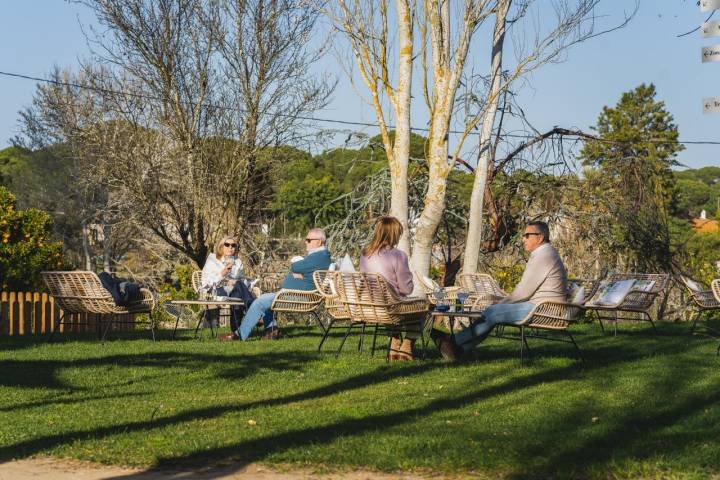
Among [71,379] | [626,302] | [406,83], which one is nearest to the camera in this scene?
[71,379]

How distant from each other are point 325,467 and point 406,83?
11.2 meters

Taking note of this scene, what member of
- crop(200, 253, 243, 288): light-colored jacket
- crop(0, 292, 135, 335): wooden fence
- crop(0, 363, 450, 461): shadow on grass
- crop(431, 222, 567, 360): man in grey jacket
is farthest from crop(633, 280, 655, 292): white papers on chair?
crop(0, 292, 135, 335): wooden fence

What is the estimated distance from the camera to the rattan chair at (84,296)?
12922 mm

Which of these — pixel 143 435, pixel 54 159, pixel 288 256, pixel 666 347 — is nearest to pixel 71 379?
pixel 143 435

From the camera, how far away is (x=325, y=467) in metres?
5.05

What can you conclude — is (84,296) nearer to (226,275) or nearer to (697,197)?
(226,275)

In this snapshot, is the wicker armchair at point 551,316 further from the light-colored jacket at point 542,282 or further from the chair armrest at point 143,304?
the chair armrest at point 143,304

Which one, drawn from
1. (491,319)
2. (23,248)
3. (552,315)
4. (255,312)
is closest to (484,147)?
(255,312)

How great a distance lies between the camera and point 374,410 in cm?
695

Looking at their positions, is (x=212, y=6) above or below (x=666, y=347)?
above

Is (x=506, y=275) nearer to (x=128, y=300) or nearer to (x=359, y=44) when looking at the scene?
(x=359, y=44)

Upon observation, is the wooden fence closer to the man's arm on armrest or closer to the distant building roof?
the man's arm on armrest

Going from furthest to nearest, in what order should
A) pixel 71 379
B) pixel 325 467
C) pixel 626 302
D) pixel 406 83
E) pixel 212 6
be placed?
pixel 212 6, pixel 406 83, pixel 626 302, pixel 71 379, pixel 325 467

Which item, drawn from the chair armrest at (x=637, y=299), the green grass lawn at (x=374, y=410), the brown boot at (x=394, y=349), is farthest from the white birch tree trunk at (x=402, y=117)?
the brown boot at (x=394, y=349)
